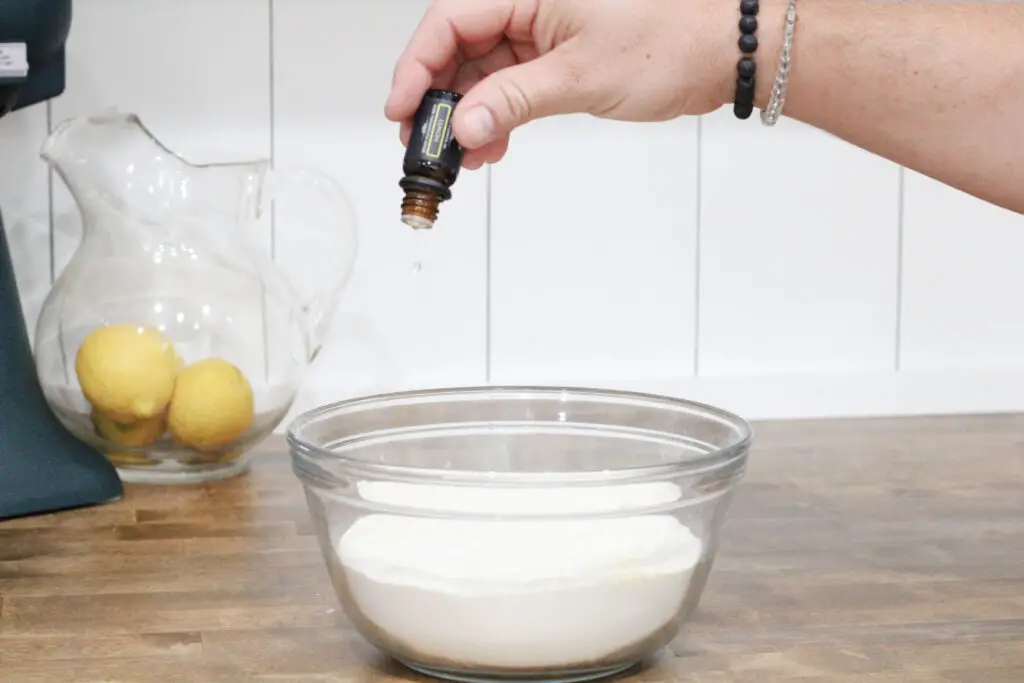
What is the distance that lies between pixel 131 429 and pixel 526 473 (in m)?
0.56

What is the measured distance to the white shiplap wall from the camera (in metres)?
A: 1.37

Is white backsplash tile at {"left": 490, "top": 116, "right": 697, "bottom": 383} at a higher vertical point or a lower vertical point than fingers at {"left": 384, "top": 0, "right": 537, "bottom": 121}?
lower

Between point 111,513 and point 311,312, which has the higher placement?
point 311,312

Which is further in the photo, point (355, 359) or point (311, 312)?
point (355, 359)

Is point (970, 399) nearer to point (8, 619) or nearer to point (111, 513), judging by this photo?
point (111, 513)

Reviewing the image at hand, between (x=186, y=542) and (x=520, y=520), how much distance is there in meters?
0.41

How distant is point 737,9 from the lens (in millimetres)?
849

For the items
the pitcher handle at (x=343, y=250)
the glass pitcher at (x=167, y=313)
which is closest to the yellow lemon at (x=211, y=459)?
the glass pitcher at (x=167, y=313)

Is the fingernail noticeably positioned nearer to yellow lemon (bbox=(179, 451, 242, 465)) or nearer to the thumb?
the thumb

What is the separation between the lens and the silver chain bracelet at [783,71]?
85 centimetres

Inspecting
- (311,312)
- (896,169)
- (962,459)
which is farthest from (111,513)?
(896,169)

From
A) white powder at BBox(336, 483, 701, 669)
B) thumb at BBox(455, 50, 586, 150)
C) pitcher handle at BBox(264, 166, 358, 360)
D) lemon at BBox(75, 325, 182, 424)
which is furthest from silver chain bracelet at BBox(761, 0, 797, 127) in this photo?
lemon at BBox(75, 325, 182, 424)

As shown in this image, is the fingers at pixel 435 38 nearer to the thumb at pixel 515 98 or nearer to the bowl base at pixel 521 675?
the thumb at pixel 515 98

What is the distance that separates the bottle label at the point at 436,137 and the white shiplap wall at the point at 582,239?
2.05ft
